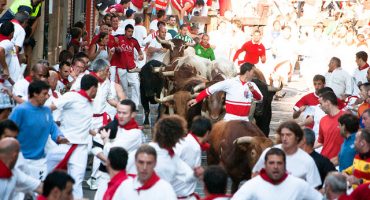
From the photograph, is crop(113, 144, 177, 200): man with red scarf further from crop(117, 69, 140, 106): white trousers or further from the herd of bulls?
crop(117, 69, 140, 106): white trousers

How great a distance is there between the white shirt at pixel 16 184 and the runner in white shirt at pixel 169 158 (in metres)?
1.27

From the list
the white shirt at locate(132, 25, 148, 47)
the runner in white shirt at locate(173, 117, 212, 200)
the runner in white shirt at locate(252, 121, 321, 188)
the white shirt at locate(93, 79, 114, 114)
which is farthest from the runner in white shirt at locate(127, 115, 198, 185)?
the white shirt at locate(132, 25, 148, 47)

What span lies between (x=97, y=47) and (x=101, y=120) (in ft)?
16.2

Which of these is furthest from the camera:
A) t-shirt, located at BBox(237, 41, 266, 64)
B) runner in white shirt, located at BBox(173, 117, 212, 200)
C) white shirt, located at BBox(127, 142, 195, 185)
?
t-shirt, located at BBox(237, 41, 266, 64)

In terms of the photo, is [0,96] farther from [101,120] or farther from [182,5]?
[182,5]

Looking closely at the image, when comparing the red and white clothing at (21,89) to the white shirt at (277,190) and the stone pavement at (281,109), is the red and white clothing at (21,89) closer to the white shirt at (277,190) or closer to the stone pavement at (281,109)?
the stone pavement at (281,109)

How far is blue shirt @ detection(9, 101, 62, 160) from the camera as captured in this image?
15.0m

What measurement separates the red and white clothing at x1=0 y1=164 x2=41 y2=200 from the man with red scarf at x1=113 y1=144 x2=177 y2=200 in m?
0.89

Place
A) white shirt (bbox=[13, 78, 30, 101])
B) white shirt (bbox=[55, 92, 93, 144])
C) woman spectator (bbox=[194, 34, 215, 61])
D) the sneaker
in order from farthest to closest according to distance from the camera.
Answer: woman spectator (bbox=[194, 34, 215, 61]), the sneaker, white shirt (bbox=[13, 78, 30, 101]), white shirt (bbox=[55, 92, 93, 144])

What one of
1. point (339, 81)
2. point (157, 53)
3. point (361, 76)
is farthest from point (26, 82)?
point (157, 53)

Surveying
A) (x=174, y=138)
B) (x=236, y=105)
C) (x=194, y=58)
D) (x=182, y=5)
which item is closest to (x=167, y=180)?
(x=174, y=138)

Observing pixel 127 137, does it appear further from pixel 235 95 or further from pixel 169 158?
pixel 235 95

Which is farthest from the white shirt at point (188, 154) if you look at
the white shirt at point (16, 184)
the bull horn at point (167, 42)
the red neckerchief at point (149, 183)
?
the bull horn at point (167, 42)

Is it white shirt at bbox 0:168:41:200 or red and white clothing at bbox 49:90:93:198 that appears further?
red and white clothing at bbox 49:90:93:198
